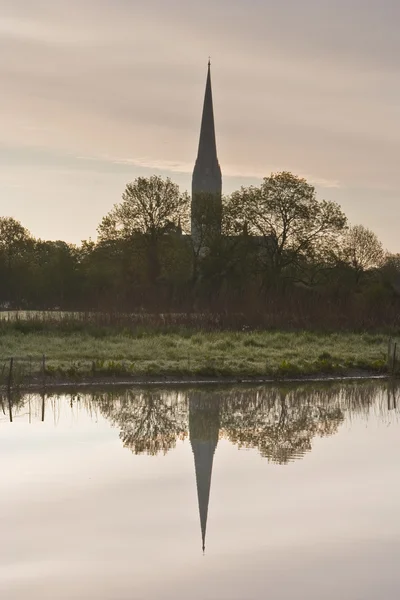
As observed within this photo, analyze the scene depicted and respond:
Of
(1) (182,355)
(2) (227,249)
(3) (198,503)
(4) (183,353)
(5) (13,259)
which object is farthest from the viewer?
(5) (13,259)

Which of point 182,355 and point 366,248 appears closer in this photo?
point 182,355

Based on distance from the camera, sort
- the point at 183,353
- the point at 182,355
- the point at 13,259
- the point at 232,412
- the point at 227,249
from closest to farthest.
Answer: the point at 232,412
the point at 182,355
the point at 183,353
the point at 227,249
the point at 13,259

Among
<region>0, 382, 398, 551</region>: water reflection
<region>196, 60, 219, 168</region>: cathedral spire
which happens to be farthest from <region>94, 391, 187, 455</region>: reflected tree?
<region>196, 60, 219, 168</region>: cathedral spire

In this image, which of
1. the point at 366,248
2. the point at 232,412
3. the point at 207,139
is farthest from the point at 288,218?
the point at 207,139

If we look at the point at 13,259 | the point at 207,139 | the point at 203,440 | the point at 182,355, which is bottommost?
the point at 203,440

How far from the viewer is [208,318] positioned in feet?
111

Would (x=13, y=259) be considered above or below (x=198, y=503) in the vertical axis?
above

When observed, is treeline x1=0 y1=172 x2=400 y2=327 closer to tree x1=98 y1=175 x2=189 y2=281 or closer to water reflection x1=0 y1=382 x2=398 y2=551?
tree x1=98 y1=175 x2=189 y2=281

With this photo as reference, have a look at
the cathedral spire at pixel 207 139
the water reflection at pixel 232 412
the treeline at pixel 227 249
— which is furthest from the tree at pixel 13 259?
the water reflection at pixel 232 412

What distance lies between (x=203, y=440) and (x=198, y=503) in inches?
183

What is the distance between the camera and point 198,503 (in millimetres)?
11031

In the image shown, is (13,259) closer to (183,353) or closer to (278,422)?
(183,353)

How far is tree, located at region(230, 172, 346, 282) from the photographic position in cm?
5294

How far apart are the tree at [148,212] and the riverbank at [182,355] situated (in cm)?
2490
